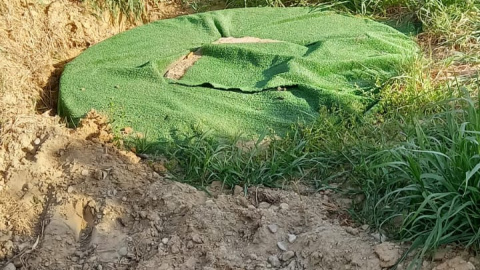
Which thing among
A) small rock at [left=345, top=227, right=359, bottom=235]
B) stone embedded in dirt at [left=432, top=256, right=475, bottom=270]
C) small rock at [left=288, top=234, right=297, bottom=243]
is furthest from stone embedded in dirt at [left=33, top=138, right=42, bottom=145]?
stone embedded in dirt at [left=432, top=256, right=475, bottom=270]

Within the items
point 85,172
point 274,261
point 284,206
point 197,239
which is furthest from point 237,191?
point 85,172

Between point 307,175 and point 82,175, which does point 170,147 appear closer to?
point 82,175

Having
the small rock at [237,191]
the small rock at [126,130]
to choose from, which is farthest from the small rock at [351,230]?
the small rock at [126,130]

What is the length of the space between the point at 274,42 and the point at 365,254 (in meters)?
2.17

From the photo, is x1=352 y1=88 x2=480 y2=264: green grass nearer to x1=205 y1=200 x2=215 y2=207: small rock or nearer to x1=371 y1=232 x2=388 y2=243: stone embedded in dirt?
x1=371 y1=232 x2=388 y2=243: stone embedded in dirt

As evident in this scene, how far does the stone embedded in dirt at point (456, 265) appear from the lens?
217 centimetres

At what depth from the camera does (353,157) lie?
302 cm

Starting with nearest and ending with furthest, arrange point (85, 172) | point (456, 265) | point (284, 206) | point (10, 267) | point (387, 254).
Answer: point (456, 265), point (387, 254), point (10, 267), point (284, 206), point (85, 172)

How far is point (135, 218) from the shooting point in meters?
2.76

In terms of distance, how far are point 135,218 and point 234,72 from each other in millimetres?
1486

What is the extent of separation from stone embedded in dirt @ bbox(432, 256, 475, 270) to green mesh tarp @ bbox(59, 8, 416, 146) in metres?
1.36

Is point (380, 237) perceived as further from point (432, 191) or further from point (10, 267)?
point (10, 267)

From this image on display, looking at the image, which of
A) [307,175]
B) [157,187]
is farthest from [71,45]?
[307,175]

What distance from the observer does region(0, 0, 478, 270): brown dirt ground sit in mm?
2484
